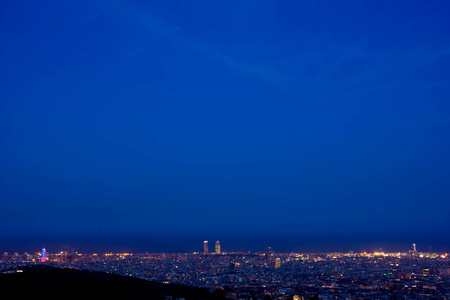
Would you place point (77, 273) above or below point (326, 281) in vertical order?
above

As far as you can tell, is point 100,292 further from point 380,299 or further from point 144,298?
point 380,299

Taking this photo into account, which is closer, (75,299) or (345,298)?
(75,299)

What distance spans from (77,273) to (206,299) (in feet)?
19.0

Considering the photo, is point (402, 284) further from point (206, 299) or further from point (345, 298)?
point (206, 299)

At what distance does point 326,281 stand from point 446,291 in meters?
10.7

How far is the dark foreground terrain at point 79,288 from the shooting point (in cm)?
1717

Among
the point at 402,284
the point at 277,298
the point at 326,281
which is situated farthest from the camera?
the point at 326,281

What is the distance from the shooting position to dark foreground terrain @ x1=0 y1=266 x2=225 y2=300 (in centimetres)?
1717

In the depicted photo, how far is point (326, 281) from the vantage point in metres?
40.4

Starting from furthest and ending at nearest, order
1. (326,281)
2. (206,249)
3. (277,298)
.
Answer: (206,249) < (326,281) < (277,298)

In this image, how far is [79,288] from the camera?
62.2ft

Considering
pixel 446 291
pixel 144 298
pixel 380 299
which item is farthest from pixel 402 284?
pixel 144 298

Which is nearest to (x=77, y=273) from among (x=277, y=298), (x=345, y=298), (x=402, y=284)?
(x=277, y=298)

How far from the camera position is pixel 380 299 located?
27.5 m
